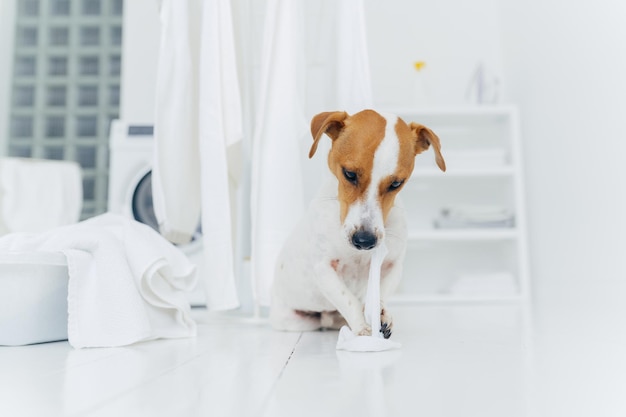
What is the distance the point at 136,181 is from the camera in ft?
10.2

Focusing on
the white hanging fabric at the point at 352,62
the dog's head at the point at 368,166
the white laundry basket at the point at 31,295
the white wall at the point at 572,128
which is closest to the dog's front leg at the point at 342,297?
the dog's head at the point at 368,166

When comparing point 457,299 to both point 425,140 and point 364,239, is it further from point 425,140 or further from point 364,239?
point 364,239

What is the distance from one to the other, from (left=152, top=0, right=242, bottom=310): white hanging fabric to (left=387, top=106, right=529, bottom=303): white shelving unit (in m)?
1.64

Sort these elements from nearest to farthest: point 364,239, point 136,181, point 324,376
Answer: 1. point 324,376
2. point 364,239
3. point 136,181

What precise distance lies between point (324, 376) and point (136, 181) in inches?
94.7

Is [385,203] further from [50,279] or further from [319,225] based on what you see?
[50,279]

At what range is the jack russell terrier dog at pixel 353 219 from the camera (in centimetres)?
128

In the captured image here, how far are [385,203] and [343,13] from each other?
0.68 m

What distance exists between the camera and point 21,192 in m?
3.19

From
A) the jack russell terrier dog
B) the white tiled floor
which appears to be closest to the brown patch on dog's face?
the jack russell terrier dog

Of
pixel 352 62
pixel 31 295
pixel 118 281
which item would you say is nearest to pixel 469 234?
pixel 352 62

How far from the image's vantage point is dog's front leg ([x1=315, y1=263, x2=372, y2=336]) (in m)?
1.30

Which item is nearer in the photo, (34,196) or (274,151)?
(274,151)

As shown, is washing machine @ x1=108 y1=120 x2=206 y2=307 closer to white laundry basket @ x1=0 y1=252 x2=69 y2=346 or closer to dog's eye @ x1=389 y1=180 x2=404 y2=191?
white laundry basket @ x1=0 y1=252 x2=69 y2=346
